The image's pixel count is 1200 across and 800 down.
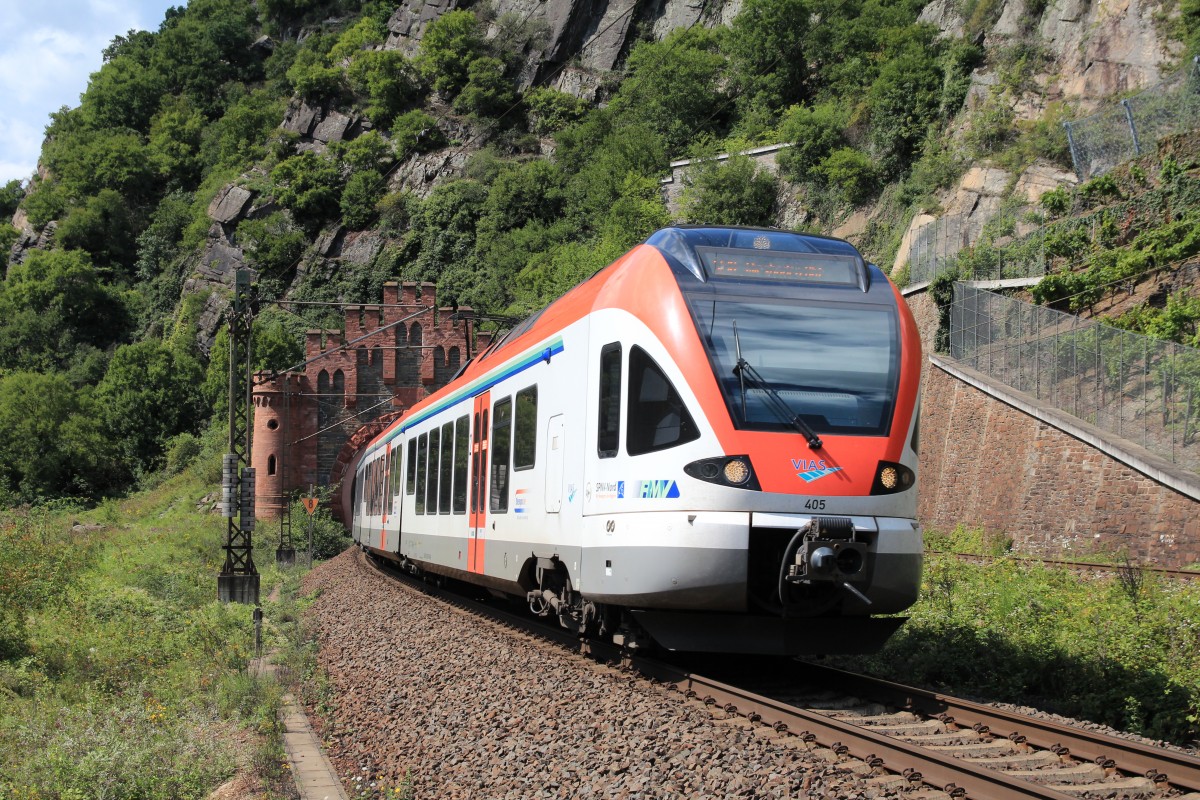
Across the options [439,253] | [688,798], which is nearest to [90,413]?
[439,253]

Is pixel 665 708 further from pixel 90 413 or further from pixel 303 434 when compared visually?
pixel 90 413

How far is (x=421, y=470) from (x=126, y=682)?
622cm

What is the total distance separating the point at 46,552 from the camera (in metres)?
19.2

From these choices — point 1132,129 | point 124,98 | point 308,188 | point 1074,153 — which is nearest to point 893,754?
point 1132,129

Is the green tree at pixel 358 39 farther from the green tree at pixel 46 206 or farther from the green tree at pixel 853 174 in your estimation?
the green tree at pixel 853 174

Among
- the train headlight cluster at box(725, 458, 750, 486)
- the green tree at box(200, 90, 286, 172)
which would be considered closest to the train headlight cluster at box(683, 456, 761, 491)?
the train headlight cluster at box(725, 458, 750, 486)

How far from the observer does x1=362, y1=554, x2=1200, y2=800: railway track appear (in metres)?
5.58

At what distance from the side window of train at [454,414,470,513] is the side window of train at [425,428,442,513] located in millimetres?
1380

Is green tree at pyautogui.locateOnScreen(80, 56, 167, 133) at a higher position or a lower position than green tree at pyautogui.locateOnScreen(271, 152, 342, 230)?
higher

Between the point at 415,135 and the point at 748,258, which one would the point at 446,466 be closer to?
the point at 748,258

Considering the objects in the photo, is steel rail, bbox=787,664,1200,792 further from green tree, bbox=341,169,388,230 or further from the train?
green tree, bbox=341,169,388,230

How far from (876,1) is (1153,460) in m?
51.7

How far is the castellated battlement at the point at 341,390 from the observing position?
3725 cm

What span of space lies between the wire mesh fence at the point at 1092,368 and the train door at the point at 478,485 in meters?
10.6
